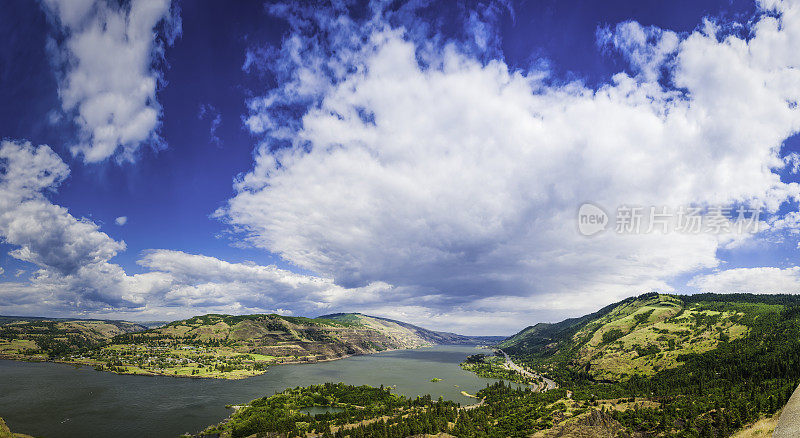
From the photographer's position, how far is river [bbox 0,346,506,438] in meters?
87.5

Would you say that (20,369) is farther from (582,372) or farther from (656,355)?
(656,355)

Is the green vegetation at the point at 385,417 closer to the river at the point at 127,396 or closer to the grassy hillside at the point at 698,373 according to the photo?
the grassy hillside at the point at 698,373

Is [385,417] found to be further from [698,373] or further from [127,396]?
[698,373]

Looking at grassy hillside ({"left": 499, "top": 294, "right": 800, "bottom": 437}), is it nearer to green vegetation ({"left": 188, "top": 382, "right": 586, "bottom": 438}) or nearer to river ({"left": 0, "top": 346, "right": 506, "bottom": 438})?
green vegetation ({"left": 188, "top": 382, "right": 586, "bottom": 438})

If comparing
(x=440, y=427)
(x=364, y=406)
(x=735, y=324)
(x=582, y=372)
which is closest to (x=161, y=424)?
(x=364, y=406)

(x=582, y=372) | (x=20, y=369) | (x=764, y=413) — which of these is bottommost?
(x=582, y=372)

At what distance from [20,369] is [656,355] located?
328855mm

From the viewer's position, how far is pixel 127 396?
122 metres

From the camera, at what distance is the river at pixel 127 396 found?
287 feet

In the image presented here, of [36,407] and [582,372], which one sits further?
[582,372]

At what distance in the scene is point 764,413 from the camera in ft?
198

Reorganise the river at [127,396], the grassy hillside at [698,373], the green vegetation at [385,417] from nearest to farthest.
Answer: the grassy hillside at [698,373] → the green vegetation at [385,417] → the river at [127,396]

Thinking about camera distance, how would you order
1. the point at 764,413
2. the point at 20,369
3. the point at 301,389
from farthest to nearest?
the point at 20,369 → the point at 301,389 → the point at 764,413

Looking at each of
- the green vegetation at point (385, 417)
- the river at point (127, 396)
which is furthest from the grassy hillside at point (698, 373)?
the river at point (127, 396)
